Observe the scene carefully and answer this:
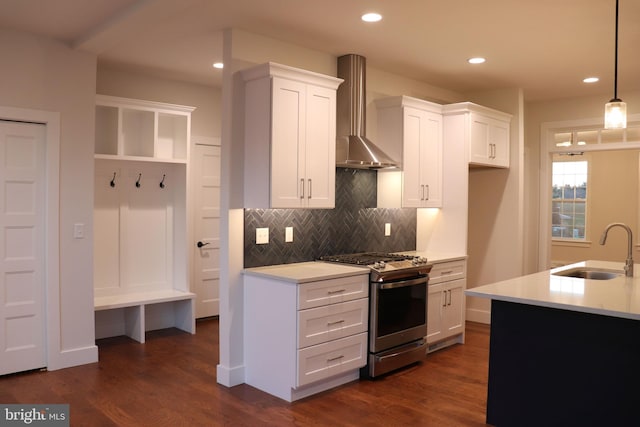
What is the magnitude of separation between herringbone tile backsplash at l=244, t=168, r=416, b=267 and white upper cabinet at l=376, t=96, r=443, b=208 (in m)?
0.34

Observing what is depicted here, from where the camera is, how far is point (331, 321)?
3.69m

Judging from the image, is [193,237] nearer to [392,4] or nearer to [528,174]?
[392,4]

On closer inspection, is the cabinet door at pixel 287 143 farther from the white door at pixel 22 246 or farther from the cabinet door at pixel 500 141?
the cabinet door at pixel 500 141

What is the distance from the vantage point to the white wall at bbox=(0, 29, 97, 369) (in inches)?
155

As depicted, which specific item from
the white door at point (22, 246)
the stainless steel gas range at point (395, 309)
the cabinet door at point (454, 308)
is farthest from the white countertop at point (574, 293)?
the white door at point (22, 246)

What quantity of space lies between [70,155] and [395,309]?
2848 mm

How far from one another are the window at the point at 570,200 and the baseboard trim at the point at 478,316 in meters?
3.78

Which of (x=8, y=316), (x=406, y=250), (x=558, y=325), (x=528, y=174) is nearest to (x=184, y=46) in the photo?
(x=8, y=316)

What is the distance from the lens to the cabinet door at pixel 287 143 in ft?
12.0

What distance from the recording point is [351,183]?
4.74 m

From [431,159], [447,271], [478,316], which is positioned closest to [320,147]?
[431,159]

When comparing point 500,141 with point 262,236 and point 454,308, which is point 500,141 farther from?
point 262,236

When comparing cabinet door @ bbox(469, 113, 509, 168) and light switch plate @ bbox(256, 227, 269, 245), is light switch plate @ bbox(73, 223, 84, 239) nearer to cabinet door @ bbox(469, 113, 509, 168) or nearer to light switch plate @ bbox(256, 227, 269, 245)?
light switch plate @ bbox(256, 227, 269, 245)

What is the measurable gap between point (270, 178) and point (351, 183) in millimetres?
1259
